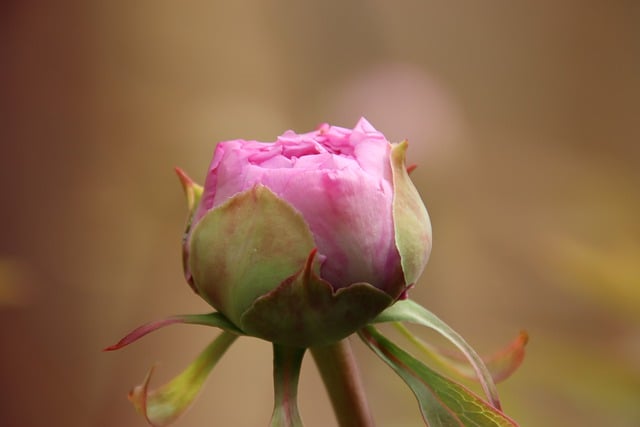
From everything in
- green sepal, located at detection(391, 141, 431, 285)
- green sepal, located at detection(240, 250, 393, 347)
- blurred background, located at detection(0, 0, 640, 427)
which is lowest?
blurred background, located at detection(0, 0, 640, 427)

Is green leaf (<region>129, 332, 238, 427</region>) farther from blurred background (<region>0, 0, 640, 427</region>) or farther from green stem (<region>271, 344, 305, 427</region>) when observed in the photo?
blurred background (<region>0, 0, 640, 427</region>)

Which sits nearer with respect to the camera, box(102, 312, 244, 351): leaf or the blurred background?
box(102, 312, 244, 351): leaf

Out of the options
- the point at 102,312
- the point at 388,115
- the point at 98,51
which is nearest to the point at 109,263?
the point at 102,312

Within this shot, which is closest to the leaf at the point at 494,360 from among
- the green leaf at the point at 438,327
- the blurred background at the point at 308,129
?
the green leaf at the point at 438,327

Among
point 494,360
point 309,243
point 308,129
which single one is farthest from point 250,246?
point 308,129

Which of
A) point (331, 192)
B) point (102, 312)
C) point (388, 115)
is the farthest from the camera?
point (388, 115)

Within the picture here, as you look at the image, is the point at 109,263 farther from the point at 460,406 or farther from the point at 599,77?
the point at 599,77

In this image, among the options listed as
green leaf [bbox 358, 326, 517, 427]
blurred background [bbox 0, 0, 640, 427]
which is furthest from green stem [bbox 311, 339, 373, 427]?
blurred background [bbox 0, 0, 640, 427]
